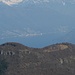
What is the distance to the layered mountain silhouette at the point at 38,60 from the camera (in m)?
47.2

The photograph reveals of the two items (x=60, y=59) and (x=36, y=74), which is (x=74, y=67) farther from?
(x=36, y=74)

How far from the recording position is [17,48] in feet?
179

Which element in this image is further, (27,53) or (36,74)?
(27,53)

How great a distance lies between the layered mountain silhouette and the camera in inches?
1860

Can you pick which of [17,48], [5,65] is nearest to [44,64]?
[17,48]

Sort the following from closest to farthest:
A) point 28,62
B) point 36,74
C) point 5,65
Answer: point 5,65, point 36,74, point 28,62

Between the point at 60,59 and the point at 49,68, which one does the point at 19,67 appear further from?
the point at 60,59

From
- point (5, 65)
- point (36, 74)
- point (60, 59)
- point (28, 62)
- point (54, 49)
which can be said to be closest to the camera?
point (5, 65)

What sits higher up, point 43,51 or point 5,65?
point 5,65

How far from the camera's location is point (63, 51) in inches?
2207

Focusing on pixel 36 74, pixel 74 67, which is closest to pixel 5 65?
pixel 36 74

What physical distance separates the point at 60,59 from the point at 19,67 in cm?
651

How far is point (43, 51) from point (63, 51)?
2215 mm

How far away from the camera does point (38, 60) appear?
167 ft
